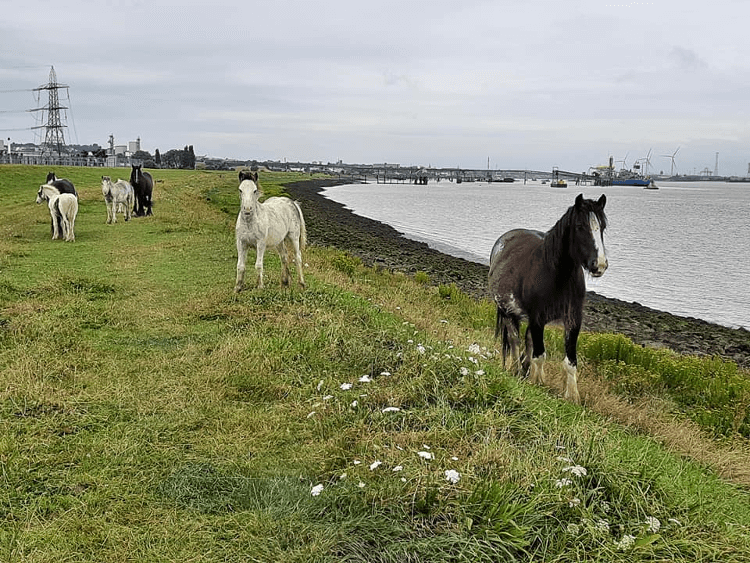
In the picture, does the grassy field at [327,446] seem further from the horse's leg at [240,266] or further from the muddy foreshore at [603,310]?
the muddy foreshore at [603,310]

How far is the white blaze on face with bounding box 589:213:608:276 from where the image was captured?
7738mm

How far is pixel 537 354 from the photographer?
29.2ft

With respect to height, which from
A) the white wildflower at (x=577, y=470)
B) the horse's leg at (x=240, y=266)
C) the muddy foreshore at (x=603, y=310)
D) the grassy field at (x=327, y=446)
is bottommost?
the muddy foreshore at (x=603, y=310)

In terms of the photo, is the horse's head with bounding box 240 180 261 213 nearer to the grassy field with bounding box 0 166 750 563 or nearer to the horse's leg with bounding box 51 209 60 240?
the grassy field with bounding box 0 166 750 563

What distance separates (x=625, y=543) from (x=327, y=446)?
2828 mm

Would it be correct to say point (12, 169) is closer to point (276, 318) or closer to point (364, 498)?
point (276, 318)

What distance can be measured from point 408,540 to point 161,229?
74.5 feet

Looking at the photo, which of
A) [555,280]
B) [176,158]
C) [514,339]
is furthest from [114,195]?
[176,158]

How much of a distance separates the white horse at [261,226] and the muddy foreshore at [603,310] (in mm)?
9636

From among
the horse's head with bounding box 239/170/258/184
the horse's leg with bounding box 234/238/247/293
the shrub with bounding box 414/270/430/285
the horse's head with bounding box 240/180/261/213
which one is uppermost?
the horse's head with bounding box 239/170/258/184

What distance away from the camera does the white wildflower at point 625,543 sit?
445 cm

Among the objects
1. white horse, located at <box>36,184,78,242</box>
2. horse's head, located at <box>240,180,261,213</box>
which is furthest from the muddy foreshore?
white horse, located at <box>36,184,78,242</box>

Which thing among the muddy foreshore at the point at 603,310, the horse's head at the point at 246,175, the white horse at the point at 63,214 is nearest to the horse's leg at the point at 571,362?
the horse's head at the point at 246,175

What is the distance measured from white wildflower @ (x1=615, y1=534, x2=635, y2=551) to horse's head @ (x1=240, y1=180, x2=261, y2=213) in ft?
31.1
